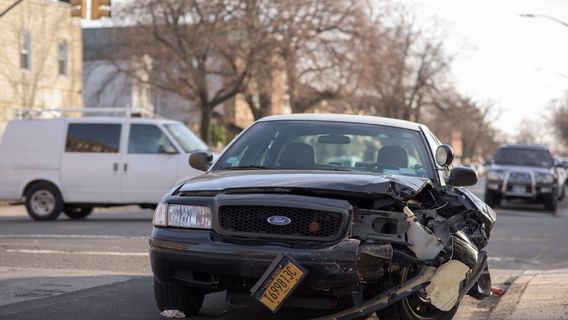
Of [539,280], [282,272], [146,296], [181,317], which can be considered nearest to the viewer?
[282,272]

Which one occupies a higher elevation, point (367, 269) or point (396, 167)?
point (396, 167)

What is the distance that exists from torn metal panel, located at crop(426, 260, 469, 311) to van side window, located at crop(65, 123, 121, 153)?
11.4m

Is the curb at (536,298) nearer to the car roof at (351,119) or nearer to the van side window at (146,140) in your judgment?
the car roof at (351,119)

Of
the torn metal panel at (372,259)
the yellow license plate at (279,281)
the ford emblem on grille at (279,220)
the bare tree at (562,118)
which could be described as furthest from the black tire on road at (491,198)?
the bare tree at (562,118)

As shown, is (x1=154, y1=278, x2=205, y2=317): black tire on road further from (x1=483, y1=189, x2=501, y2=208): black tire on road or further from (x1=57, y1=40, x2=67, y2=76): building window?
(x1=57, y1=40, x2=67, y2=76): building window

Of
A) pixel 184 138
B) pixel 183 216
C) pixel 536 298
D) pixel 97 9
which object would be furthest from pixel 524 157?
pixel 183 216

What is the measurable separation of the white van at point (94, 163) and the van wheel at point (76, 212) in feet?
1.98

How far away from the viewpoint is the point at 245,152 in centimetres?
681

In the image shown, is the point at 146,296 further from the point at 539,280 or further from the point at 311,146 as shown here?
the point at 539,280

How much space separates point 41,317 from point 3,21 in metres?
24.7

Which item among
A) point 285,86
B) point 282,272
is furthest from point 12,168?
point 285,86

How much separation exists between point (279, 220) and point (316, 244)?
11.1 inches

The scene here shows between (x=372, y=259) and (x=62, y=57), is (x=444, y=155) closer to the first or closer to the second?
(x=372, y=259)

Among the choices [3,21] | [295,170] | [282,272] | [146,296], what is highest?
[3,21]
